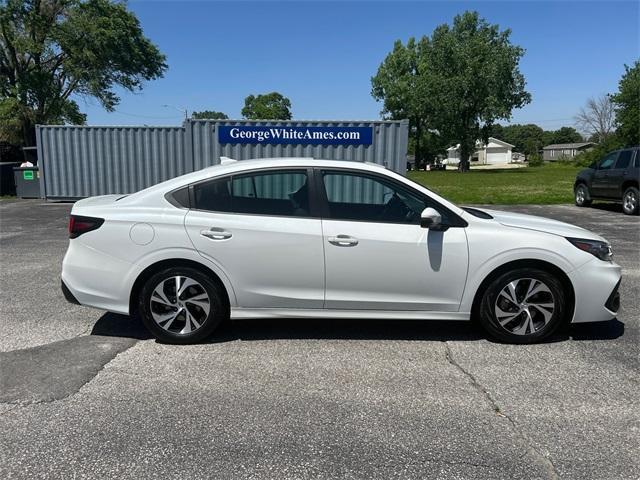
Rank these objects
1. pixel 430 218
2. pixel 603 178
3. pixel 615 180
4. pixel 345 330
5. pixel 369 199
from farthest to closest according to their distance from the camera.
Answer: pixel 603 178, pixel 615 180, pixel 345 330, pixel 369 199, pixel 430 218

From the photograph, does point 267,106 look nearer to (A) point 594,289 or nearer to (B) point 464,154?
(B) point 464,154

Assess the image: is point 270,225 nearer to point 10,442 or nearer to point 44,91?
point 10,442

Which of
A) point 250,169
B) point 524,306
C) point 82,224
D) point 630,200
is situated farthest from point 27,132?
point 524,306

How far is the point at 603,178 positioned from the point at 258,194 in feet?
46.5

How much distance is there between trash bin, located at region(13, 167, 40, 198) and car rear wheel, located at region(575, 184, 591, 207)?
18.0 m

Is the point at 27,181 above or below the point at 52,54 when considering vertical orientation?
below

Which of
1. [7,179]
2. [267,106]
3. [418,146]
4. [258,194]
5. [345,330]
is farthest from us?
[267,106]

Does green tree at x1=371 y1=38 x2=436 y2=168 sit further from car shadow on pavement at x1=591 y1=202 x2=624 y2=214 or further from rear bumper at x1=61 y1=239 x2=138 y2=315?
rear bumper at x1=61 y1=239 x2=138 y2=315

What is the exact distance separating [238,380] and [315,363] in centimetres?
66

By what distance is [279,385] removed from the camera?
3752 millimetres

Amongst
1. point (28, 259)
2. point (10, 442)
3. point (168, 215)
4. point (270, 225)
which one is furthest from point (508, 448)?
point (28, 259)

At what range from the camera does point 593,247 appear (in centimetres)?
448

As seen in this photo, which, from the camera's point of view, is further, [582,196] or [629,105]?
[629,105]

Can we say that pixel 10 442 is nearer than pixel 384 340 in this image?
Yes
